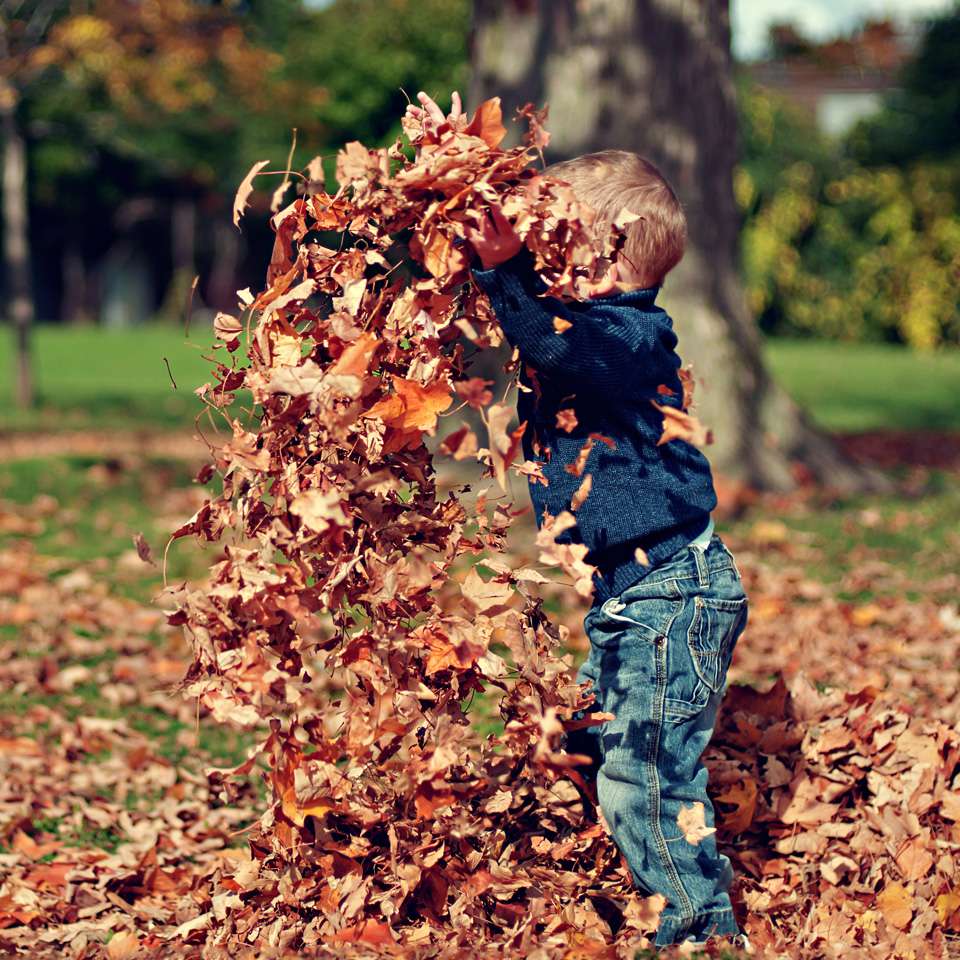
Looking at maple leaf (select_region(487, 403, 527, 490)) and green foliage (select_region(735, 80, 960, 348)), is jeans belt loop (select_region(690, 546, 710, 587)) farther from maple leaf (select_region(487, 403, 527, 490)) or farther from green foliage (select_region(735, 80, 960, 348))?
green foliage (select_region(735, 80, 960, 348))

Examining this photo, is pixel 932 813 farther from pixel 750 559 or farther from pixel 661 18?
pixel 661 18

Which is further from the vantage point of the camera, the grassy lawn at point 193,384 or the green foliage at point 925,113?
the green foliage at point 925,113

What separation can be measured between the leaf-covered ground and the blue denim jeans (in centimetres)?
22

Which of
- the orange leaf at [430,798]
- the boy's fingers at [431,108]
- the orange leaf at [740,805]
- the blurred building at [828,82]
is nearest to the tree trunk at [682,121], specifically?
the orange leaf at [740,805]

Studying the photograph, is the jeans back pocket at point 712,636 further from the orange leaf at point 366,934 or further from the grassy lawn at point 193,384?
the grassy lawn at point 193,384

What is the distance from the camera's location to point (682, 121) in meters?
8.06

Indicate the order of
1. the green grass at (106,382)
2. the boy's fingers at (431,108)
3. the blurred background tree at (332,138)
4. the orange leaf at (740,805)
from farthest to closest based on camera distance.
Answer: the blurred background tree at (332,138) → the green grass at (106,382) → the orange leaf at (740,805) → the boy's fingers at (431,108)

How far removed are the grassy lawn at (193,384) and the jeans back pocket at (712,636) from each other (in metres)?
5.81

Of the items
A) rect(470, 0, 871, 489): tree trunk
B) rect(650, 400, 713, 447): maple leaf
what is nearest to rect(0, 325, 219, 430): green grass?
rect(470, 0, 871, 489): tree trunk

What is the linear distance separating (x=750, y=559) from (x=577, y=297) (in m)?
4.39

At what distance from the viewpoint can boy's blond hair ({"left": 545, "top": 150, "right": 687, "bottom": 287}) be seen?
2740mm

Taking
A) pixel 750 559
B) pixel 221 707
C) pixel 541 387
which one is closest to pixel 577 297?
pixel 541 387

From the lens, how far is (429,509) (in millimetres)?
2797

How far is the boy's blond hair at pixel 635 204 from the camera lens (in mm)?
2740
